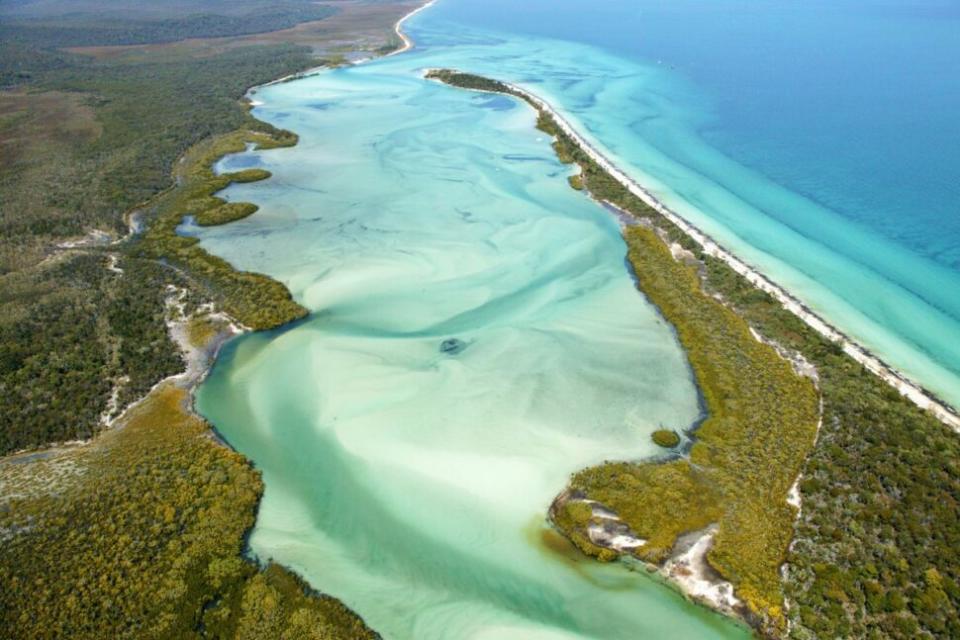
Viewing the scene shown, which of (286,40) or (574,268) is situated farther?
(286,40)

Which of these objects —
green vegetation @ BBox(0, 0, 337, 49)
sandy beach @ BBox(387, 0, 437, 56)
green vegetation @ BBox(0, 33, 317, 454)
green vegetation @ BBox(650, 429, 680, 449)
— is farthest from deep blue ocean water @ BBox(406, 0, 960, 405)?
green vegetation @ BBox(0, 0, 337, 49)

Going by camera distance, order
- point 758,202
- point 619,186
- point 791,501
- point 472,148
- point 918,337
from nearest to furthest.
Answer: point 791,501 < point 918,337 < point 758,202 < point 619,186 < point 472,148

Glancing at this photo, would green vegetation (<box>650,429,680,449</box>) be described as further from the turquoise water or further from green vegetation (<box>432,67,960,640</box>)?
green vegetation (<box>432,67,960,640</box>)

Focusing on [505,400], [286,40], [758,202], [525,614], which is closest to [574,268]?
[505,400]

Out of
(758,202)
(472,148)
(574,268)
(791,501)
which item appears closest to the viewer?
(791,501)

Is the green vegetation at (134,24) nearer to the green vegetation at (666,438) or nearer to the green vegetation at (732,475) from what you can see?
the green vegetation at (732,475)

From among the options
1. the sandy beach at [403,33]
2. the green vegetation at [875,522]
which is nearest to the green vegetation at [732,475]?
the green vegetation at [875,522]

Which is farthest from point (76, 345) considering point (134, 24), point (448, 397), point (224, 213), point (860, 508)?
point (134, 24)

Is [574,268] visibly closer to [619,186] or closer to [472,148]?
[619,186]
